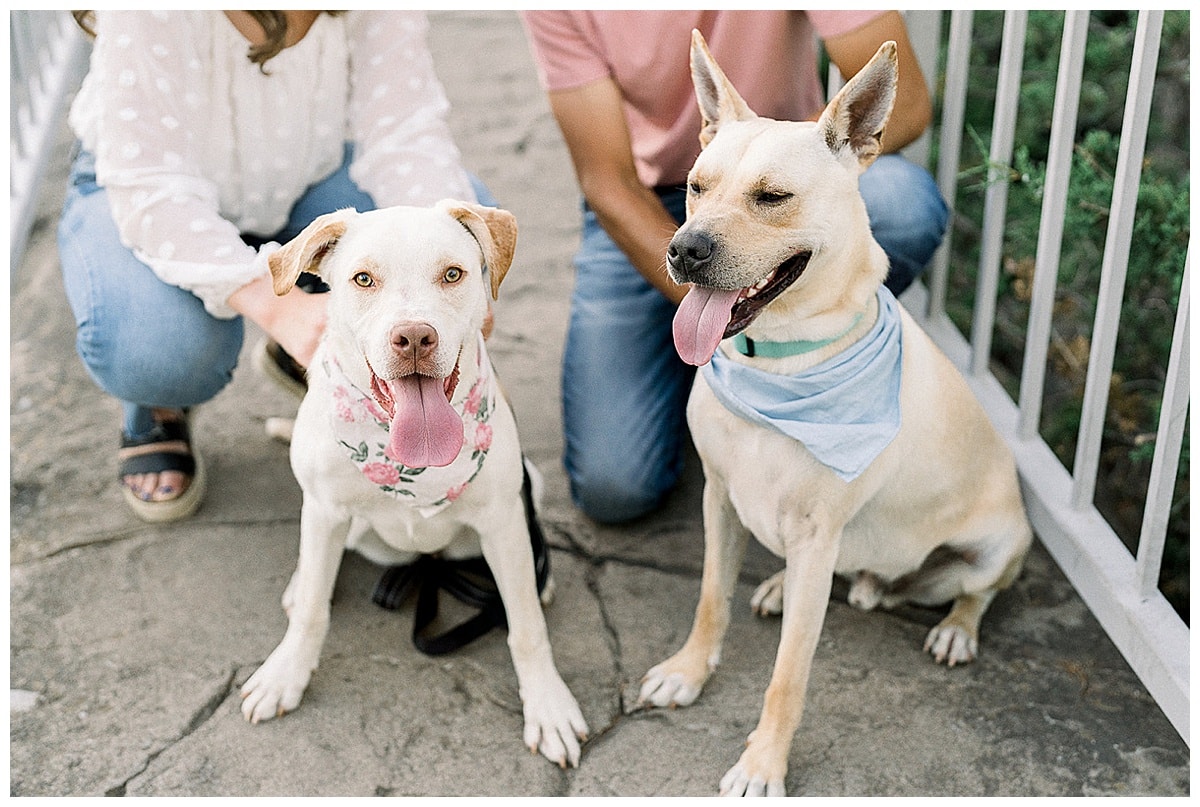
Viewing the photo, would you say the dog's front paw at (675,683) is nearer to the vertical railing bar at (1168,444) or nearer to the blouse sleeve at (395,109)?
the vertical railing bar at (1168,444)

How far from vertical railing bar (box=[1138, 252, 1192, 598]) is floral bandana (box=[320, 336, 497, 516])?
4.48ft

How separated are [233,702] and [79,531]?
0.81m

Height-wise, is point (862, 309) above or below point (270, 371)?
above

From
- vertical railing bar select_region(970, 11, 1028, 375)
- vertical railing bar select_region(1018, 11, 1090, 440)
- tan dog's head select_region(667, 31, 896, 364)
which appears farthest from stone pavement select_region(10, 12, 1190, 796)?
tan dog's head select_region(667, 31, 896, 364)

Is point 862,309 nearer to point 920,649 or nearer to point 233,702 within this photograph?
point 920,649

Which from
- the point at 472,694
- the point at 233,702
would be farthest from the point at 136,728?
the point at 472,694

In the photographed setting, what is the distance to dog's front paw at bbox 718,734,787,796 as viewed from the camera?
7.70ft

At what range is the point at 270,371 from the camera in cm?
331

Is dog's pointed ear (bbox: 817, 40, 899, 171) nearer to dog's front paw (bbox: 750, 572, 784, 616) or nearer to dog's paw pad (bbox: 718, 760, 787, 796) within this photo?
dog's front paw (bbox: 750, 572, 784, 616)

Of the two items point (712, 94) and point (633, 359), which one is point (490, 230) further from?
point (633, 359)

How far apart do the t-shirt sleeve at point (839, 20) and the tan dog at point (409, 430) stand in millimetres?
1170

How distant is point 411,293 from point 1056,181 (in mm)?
1597

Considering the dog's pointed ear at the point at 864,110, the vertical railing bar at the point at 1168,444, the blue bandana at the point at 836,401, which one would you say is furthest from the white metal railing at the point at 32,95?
the vertical railing bar at the point at 1168,444

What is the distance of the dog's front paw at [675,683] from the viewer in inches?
101
